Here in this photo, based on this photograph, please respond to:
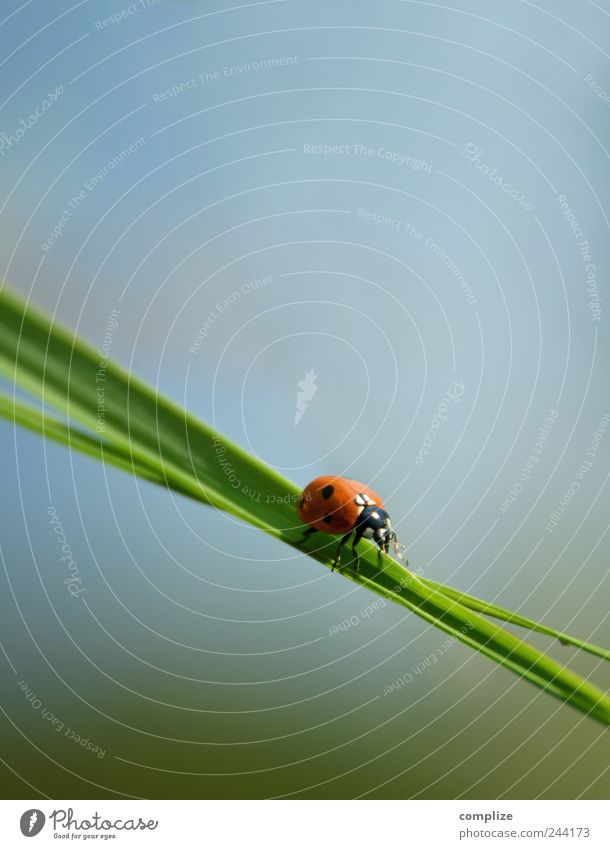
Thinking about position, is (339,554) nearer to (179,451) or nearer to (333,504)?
(333,504)

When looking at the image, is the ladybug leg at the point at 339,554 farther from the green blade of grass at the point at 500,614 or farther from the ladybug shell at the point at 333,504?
the green blade of grass at the point at 500,614

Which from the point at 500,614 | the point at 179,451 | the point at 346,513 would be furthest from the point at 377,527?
the point at 179,451

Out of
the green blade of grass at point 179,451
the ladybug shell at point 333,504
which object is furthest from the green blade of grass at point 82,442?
the ladybug shell at point 333,504

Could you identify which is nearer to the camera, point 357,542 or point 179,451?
point 179,451

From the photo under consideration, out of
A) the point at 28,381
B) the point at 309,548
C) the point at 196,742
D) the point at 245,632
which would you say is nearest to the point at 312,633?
the point at 245,632

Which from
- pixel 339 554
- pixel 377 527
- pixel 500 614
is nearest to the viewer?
pixel 500 614

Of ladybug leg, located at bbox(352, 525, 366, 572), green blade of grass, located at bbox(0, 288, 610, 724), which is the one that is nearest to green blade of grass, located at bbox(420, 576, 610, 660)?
green blade of grass, located at bbox(0, 288, 610, 724)

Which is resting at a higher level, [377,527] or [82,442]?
[377,527]
